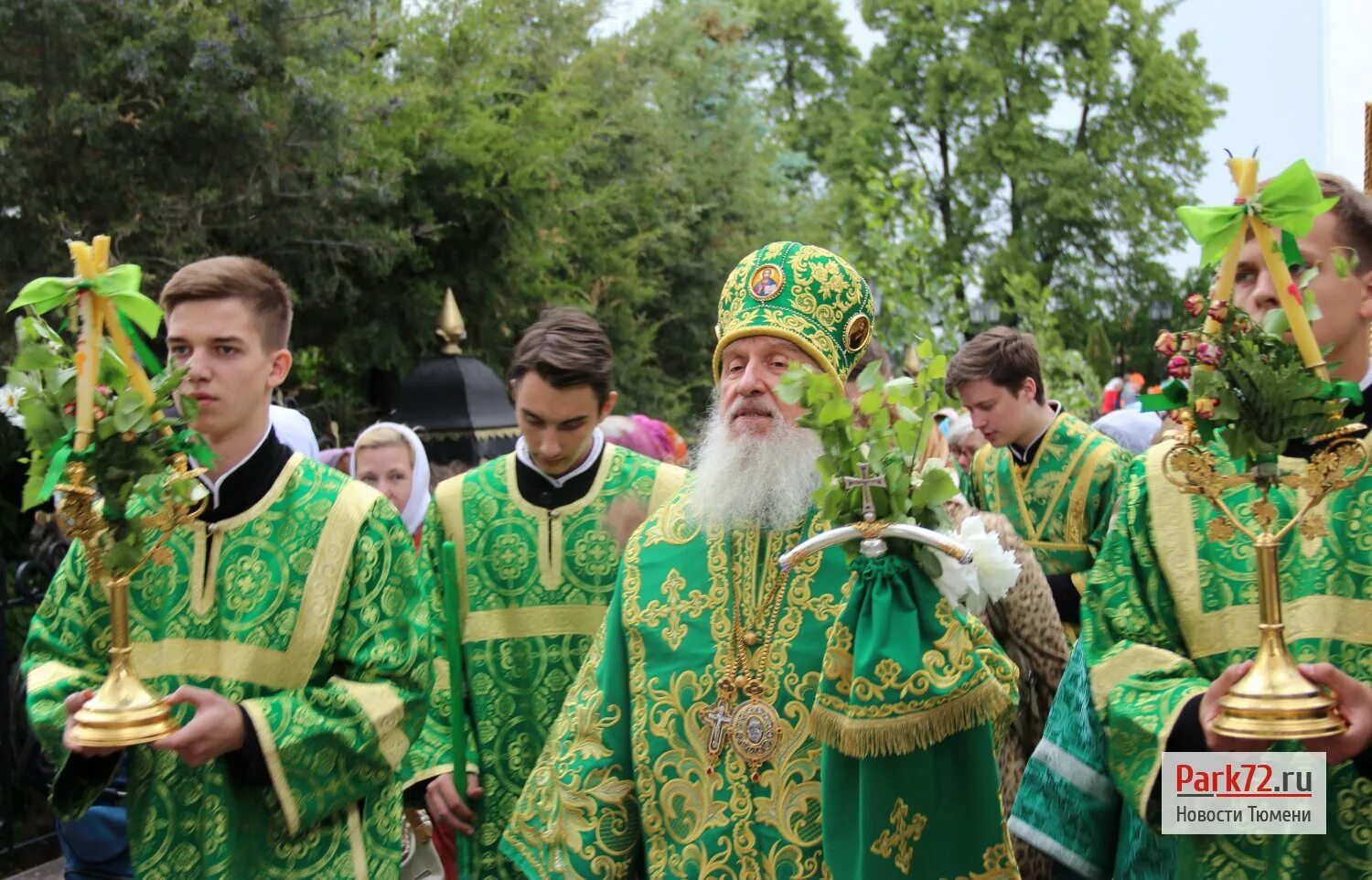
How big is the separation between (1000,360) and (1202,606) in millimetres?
3594

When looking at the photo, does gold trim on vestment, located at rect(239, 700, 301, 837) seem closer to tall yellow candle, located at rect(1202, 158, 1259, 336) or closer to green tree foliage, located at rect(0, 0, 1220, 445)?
tall yellow candle, located at rect(1202, 158, 1259, 336)

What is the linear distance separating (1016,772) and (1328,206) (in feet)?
7.50

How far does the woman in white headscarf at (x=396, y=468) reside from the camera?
625 cm

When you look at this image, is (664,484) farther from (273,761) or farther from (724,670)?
(273,761)

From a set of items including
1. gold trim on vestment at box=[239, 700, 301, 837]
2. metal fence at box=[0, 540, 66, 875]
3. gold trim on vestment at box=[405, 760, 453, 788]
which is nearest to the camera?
gold trim on vestment at box=[239, 700, 301, 837]

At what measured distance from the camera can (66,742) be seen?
3.17m

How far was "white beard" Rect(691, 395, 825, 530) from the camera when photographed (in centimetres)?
345

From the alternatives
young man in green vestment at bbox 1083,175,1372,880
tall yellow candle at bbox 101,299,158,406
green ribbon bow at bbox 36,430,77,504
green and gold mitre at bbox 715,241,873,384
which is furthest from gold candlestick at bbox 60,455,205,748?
young man in green vestment at bbox 1083,175,1372,880

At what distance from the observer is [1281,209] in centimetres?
277

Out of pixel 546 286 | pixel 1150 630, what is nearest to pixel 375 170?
pixel 546 286

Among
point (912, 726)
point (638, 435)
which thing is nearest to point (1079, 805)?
point (912, 726)

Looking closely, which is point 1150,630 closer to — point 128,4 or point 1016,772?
point 1016,772

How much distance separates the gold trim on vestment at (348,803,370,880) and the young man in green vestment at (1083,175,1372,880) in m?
1.75

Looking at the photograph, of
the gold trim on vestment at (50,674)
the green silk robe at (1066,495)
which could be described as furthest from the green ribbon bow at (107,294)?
the green silk robe at (1066,495)
